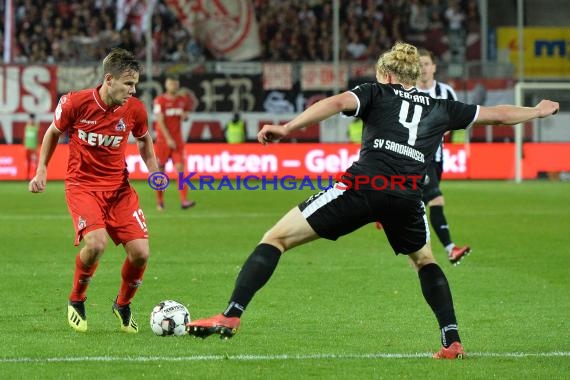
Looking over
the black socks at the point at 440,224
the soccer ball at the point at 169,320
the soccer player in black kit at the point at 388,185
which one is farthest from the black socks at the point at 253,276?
the black socks at the point at 440,224

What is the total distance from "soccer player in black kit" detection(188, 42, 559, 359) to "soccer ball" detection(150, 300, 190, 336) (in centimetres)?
105

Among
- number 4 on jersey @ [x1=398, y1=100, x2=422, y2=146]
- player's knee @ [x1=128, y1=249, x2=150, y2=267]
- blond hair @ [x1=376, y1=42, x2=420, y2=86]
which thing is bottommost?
player's knee @ [x1=128, y1=249, x2=150, y2=267]

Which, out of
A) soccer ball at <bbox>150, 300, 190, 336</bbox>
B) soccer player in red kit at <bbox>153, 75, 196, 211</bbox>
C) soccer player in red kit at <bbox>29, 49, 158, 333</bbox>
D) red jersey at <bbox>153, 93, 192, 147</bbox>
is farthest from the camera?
red jersey at <bbox>153, 93, 192, 147</bbox>

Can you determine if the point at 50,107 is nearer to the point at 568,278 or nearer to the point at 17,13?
the point at 17,13

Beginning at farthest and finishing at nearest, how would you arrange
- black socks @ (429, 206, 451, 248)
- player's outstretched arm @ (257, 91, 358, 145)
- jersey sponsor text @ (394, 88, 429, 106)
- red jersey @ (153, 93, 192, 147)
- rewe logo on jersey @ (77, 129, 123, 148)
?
red jersey @ (153, 93, 192, 147) → black socks @ (429, 206, 451, 248) → rewe logo on jersey @ (77, 129, 123, 148) → jersey sponsor text @ (394, 88, 429, 106) → player's outstretched arm @ (257, 91, 358, 145)

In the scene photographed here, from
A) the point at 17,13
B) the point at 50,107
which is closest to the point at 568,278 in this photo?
the point at 50,107

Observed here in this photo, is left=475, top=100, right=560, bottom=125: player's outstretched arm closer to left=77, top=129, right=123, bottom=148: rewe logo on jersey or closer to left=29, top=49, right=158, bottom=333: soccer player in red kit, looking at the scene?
left=29, top=49, right=158, bottom=333: soccer player in red kit

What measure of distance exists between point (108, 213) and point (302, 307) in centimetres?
204

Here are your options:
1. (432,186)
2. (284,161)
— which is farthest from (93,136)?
(284,161)

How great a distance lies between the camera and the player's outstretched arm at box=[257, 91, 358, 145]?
6430 mm

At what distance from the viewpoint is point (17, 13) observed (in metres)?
36.8

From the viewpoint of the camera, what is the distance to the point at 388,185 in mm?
6961

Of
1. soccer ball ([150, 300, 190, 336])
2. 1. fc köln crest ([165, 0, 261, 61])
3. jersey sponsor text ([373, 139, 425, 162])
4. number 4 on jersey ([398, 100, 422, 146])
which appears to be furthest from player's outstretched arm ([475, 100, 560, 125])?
1. fc köln crest ([165, 0, 261, 61])

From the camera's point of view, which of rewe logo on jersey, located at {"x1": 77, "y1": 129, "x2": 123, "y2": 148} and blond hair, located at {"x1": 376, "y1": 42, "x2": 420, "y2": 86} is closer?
blond hair, located at {"x1": 376, "y1": 42, "x2": 420, "y2": 86}
